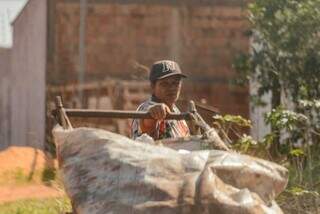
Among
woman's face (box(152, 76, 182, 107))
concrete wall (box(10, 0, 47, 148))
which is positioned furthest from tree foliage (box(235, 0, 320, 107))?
concrete wall (box(10, 0, 47, 148))

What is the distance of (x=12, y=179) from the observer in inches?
483

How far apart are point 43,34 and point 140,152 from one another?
42.2 ft

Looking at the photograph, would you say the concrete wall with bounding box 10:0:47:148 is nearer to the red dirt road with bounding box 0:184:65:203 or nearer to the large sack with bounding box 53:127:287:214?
the red dirt road with bounding box 0:184:65:203

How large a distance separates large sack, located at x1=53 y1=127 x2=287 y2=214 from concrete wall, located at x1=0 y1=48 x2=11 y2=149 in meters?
19.4

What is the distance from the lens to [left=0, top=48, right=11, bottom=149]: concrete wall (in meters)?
23.2

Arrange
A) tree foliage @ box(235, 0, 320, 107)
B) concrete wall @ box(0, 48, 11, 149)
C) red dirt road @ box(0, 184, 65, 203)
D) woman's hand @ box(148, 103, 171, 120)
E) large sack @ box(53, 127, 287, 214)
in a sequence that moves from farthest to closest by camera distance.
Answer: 1. concrete wall @ box(0, 48, 11, 149)
2. red dirt road @ box(0, 184, 65, 203)
3. tree foliage @ box(235, 0, 320, 107)
4. woman's hand @ box(148, 103, 171, 120)
5. large sack @ box(53, 127, 287, 214)

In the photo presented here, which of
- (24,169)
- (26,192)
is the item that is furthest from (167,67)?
(24,169)

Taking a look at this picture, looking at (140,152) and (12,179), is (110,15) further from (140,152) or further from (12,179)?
(140,152)

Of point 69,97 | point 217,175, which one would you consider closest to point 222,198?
point 217,175

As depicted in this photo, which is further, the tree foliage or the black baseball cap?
the tree foliage

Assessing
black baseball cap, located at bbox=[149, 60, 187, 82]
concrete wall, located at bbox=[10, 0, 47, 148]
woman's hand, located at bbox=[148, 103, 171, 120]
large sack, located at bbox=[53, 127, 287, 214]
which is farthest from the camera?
concrete wall, located at bbox=[10, 0, 47, 148]

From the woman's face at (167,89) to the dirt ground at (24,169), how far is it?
19.2ft

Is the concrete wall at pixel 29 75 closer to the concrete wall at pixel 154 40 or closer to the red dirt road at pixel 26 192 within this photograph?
the concrete wall at pixel 154 40

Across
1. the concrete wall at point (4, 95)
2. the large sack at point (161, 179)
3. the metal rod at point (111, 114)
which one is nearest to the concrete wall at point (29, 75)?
the concrete wall at point (4, 95)
